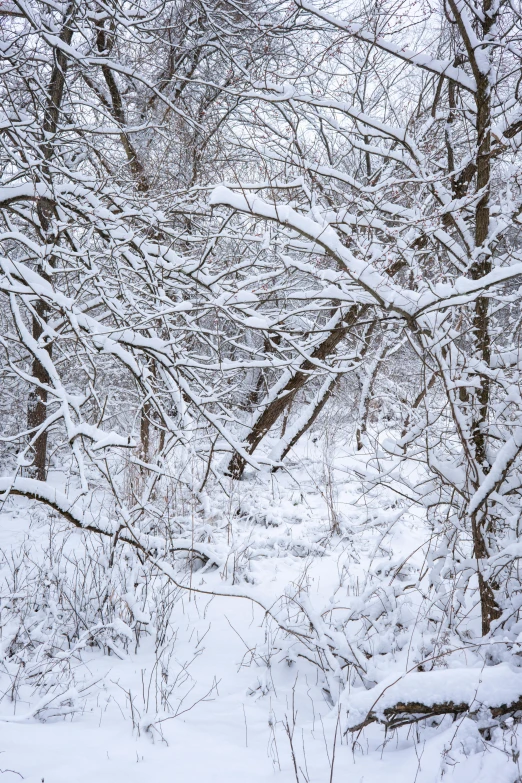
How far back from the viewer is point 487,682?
1963 mm

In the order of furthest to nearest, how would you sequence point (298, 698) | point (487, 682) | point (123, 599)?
point (123, 599) < point (298, 698) < point (487, 682)

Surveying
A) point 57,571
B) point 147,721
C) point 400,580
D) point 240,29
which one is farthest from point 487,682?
point 240,29

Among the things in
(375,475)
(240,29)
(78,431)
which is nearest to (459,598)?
(375,475)

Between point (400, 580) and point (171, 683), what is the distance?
2184mm

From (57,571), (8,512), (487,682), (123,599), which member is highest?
(8,512)

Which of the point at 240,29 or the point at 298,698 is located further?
the point at 240,29

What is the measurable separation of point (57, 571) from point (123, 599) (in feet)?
2.56

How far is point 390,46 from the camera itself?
2.85 meters

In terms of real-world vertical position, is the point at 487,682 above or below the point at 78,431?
below

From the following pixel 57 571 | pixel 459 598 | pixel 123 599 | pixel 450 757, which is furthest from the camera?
pixel 57 571

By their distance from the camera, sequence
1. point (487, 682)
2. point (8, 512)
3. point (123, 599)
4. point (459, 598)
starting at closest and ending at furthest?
point (487, 682) < point (459, 598) < point (123, 599) < point (8, 512)

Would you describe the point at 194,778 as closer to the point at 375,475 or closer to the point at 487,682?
the point at 487,682

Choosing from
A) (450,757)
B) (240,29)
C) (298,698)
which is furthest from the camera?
(240,29)

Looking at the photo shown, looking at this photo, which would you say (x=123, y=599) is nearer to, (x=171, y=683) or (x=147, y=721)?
(x=171, y=683)
